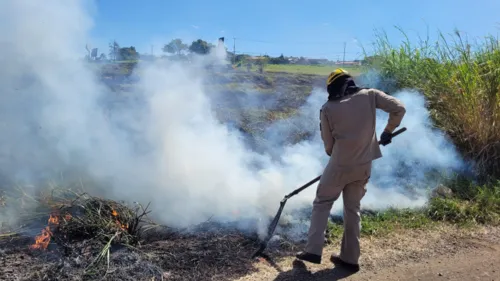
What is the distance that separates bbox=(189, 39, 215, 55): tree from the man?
4489 millimetres

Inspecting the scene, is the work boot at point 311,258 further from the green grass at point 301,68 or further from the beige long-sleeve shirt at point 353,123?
the green grass at point 301,68

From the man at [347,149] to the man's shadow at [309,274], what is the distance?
0.39ft

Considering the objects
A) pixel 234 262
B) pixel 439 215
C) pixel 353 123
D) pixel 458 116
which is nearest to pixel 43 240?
pixel 234 262

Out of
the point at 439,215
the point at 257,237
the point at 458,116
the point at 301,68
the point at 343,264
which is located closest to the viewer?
the point at 343,264

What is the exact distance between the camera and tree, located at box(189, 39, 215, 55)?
779cm

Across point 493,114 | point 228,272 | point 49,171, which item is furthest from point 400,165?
point 49,171

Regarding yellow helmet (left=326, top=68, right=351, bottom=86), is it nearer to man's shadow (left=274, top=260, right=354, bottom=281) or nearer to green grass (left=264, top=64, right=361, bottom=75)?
man's shadow (left=274, top=260, right=354, bottom=281)

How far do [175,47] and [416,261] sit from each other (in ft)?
18.5

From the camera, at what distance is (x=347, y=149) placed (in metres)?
3.76

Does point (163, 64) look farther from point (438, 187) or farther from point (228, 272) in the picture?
point (438, 187)

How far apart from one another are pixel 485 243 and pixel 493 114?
314 centimetres

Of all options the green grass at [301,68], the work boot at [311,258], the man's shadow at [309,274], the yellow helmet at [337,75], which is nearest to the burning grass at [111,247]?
the man's shadow at [309,274]

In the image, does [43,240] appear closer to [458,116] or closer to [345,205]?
[345,205]

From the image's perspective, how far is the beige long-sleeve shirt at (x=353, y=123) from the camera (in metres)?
3.71
